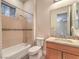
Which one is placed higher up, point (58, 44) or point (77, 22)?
point (77, 22)

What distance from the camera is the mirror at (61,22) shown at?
304cm

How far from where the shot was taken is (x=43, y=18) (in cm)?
404

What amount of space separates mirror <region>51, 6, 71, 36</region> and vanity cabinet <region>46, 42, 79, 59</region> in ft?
2.05

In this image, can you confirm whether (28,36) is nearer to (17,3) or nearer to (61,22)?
(17,3)

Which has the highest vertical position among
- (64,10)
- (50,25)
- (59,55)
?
(64,10)

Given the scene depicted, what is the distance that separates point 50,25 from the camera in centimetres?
376

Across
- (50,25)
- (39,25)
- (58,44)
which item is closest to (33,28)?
(39,25)

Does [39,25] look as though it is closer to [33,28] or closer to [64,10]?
[33,28]

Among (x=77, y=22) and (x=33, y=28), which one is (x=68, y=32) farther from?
(x=33, y=28)

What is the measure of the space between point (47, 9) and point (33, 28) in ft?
3.09

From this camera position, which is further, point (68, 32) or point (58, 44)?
point (68, 32)

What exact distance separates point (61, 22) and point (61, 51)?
3.56ft

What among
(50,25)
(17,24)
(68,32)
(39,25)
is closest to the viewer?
(68,32)

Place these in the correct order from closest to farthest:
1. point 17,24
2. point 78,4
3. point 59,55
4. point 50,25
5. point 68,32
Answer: point 59,55 → point 78,4 → point 68,32 → point 17,24 → point 50,25
